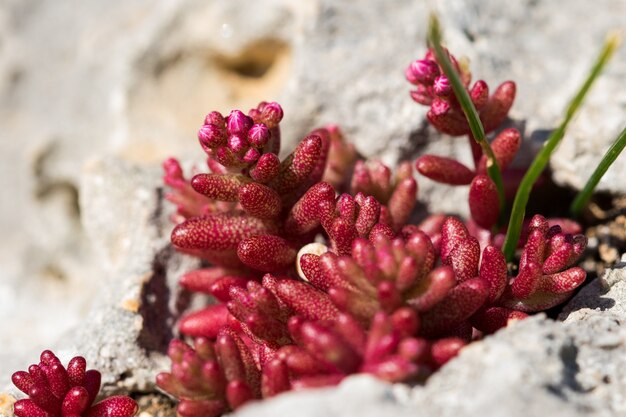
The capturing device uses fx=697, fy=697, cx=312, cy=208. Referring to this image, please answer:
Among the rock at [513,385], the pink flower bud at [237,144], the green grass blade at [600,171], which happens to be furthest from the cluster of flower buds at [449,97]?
the rock at [513,385]

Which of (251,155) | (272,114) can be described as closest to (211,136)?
(251,155)

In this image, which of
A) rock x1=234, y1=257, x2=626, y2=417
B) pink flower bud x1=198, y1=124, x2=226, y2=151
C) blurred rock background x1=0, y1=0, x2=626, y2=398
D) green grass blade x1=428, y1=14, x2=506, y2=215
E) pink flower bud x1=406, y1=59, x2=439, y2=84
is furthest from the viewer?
blurred rock background x1=0, y1=0, x2=626, y2=398

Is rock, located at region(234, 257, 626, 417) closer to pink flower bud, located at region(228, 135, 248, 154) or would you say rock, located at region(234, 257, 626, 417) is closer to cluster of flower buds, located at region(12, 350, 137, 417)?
cluster of flower buds, located at region(12, 350, 137, 417)

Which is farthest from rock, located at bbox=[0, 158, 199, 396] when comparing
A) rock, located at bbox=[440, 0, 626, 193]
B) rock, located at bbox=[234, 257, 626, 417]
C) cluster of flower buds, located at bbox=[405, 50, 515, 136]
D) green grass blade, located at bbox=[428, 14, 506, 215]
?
rock, located at bbox=[440, 0, 626, 193]

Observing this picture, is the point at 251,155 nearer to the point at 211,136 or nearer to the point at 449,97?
the point at 211,136

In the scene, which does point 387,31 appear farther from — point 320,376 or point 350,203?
point 320,376
